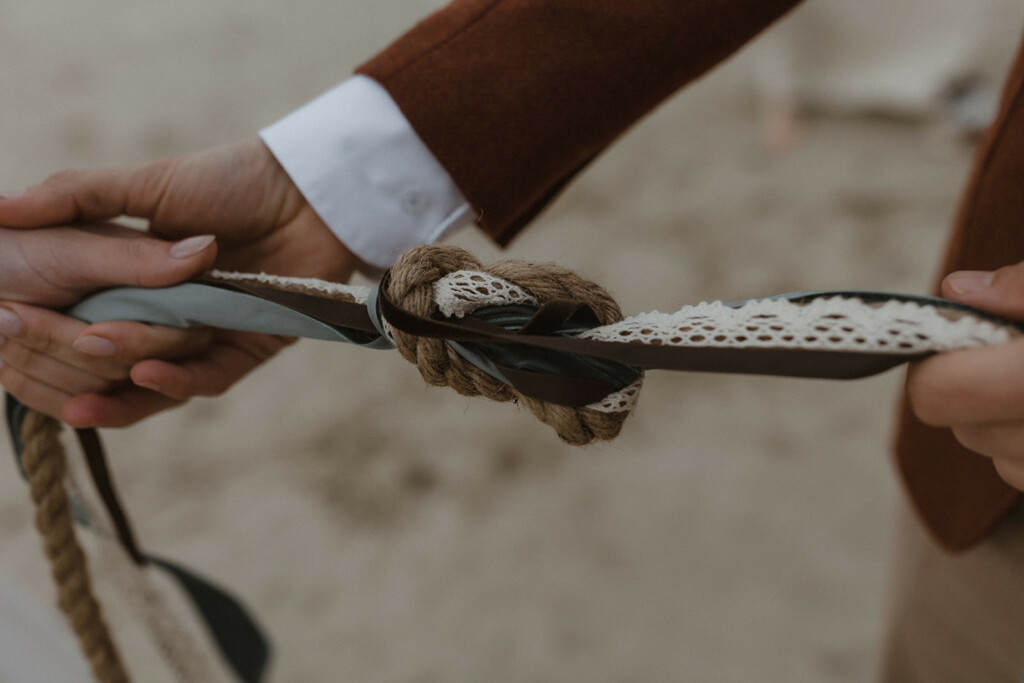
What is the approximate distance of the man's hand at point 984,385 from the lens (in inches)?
10.5

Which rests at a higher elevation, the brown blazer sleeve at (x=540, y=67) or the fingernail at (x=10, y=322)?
the brown blazer sleeve at (x=540, y=67)

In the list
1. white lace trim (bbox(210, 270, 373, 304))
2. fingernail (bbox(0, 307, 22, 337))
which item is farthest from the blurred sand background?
fingernail (bbox(0, 307, 22, 337))

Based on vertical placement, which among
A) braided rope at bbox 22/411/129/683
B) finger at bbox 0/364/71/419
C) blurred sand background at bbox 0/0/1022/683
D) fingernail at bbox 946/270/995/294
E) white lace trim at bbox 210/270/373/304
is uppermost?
fingernail at bbox 946/270/995/294

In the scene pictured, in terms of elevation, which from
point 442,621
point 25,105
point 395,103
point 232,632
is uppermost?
point 395,103

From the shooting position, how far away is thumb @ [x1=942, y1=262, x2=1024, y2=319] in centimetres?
30

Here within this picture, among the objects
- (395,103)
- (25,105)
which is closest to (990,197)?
(395,103)

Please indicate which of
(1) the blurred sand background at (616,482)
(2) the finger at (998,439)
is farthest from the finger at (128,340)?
(2) the finger at (998,439)

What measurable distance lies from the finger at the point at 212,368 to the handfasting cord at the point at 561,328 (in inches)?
2.2

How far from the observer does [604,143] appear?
54 centimetres

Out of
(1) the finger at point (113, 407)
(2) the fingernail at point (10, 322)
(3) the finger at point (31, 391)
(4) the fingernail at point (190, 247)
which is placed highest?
(4) the fingernail at point (190, 247)

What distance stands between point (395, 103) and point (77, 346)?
0.92 ft

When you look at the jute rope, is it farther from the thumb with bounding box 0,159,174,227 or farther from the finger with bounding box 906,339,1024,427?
the thumb with bounding box 0,159,174,227

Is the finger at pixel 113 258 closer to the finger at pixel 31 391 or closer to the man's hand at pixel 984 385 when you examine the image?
the finger at pixel 31 391

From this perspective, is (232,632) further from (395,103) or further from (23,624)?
(395,103)
